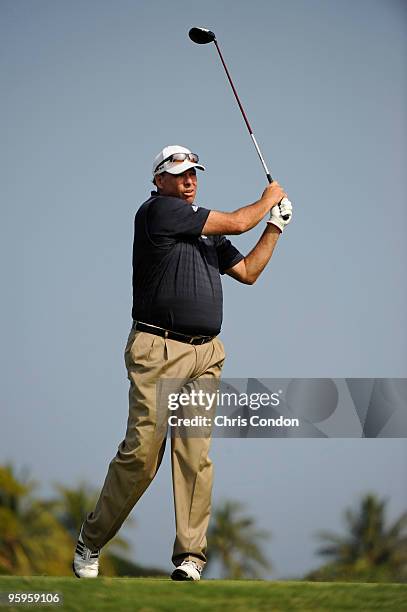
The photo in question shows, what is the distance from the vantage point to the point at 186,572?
16.5 feet

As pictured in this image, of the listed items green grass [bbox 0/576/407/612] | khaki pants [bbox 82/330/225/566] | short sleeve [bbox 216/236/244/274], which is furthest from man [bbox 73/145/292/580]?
green grass [bbox 0/576/407/612]

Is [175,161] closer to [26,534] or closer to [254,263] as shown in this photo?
[254,263]

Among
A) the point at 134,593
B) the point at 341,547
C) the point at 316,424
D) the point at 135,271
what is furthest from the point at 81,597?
the point at 341,547

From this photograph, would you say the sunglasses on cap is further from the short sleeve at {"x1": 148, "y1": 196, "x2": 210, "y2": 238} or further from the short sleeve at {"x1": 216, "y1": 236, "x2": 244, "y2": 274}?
the short sleeve at {"x1": 216, "y1": 236, "x2": 244, "y2": 274}

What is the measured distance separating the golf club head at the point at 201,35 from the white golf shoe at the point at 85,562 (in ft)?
9.06

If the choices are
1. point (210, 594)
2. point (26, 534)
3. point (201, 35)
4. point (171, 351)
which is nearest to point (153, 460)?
point (171, 351)

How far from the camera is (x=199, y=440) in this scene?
17.2ft

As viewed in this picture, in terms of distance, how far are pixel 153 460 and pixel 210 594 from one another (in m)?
0.83

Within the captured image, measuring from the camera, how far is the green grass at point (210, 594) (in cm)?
439

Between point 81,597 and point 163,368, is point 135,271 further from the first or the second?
point 81,597

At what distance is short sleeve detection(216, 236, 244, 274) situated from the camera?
18.2 ft

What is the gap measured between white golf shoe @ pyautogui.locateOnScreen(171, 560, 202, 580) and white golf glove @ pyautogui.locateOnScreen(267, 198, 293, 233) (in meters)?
1.63

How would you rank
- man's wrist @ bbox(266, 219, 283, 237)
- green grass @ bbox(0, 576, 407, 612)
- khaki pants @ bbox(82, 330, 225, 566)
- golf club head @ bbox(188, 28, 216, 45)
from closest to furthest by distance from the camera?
green grass @ bbox(0, 576, 407, 612)
khaki pants @ bbox(82, 330, 225, 566)
man's wrist @ bbox(266, 219, 283, 237)
golf club head @ bbox(188, 28, 216, 45)

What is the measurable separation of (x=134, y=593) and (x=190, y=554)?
0.71m
